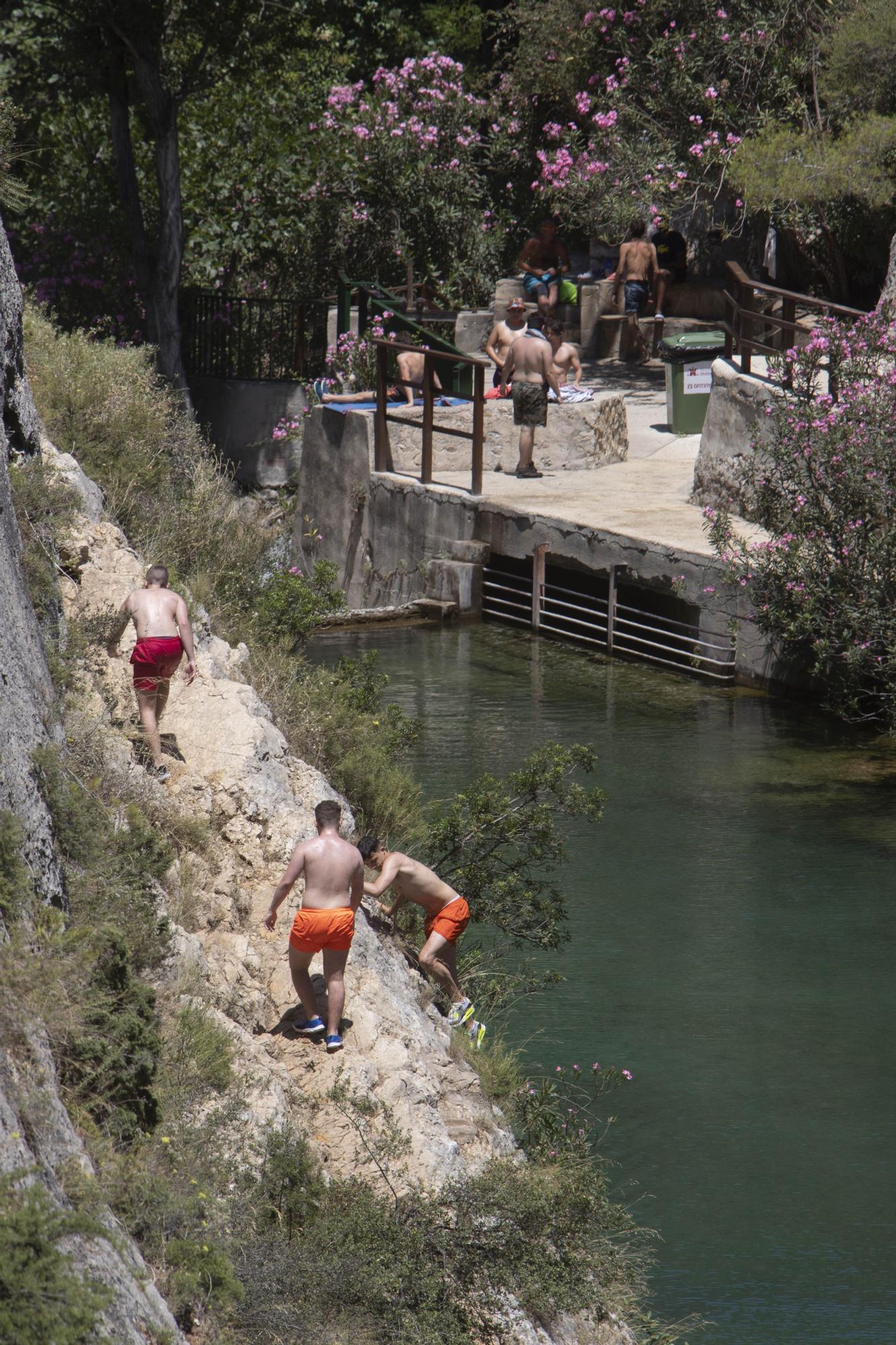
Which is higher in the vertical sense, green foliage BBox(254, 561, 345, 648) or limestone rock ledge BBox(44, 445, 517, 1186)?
green foliage BBox(254, 561, 345, 648)

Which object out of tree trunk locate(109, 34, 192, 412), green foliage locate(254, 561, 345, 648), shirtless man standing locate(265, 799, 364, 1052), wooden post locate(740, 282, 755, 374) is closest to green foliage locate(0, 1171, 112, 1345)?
shirtless man standing locate(265, 799, 364, 1052)

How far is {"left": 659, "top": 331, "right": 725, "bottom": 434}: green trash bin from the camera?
19.9m

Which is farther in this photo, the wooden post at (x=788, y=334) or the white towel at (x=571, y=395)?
the white towel at (x=571, y=395)

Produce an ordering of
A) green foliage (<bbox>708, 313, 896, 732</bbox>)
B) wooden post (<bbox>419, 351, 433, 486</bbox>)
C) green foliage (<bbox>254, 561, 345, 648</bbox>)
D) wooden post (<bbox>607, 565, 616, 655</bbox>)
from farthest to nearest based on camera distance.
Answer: wooden post (<bbox>419, 351, 433, 486</bbox>), wooden post (<bbox>607, 565, 616, 655</bbox>), green foliage (<bbox>708, 313, 896, 732</bbox>), green foliage (<bbox>254, 561, 345, 648</bbox>)

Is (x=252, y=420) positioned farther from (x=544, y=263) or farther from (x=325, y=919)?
(x=325, y=919)

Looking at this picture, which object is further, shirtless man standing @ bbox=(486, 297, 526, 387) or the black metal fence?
the black metal fence

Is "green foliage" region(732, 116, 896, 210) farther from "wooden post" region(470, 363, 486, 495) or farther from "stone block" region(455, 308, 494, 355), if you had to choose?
"stone block" region(455, 308, 494, 355)

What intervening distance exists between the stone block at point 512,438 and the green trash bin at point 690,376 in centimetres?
82

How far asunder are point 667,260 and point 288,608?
541 inches

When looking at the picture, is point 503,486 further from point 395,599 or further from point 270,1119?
point 270,1119

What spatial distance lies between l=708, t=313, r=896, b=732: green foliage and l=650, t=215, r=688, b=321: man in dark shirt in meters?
9.11

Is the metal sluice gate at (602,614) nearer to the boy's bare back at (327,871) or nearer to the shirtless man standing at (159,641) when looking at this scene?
the shirtless man standing at (159,641)

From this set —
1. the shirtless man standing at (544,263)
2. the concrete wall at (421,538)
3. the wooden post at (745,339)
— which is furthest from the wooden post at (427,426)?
the shirtless man standing at (544,263)

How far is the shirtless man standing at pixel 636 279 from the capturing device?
22781mm
